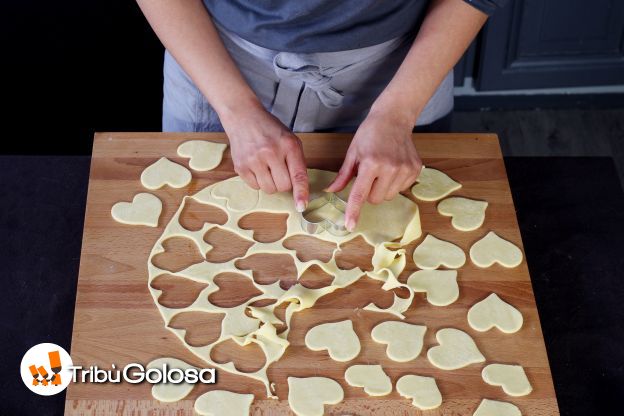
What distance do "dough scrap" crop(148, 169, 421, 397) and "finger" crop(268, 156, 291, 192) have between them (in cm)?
3

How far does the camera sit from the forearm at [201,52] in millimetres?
1153

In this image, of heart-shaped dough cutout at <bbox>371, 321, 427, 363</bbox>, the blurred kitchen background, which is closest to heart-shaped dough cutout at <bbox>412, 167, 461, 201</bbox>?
heart-shaped dough cutout at <bbox>371, 321, 427, 363</bbox>

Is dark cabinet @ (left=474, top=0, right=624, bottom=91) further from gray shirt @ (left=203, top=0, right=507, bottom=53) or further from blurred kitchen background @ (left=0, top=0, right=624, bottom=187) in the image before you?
gray shirt @ (left=203, top=0, right=507, bottom=53)

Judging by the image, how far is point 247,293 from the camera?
104 centimetres

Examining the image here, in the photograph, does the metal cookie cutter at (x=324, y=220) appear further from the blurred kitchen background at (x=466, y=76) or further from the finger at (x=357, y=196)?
the blurred kitchen background at (x=466, y=76)

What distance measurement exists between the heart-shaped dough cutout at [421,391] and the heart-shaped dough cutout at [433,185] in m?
0.32

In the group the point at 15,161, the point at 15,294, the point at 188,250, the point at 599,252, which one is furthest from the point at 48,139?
the point at 599,252

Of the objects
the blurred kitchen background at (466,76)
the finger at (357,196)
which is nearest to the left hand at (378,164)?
the finger at (357,196)

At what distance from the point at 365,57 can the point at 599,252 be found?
1.66 ft

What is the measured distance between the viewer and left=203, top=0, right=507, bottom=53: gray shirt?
3.68ft

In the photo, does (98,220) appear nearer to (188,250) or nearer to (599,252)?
(188,250)

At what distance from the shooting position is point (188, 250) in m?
1.09

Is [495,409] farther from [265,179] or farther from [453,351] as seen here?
[265,179]

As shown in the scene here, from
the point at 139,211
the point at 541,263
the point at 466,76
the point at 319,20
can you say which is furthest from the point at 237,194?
the point at 466,76
